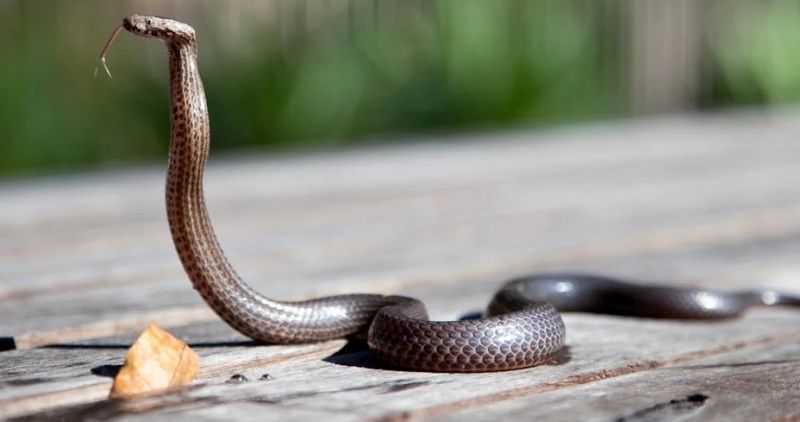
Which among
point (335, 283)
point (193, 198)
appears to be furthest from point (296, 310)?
point (335, 283)

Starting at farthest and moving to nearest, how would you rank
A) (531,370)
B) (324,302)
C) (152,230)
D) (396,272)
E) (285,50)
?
1. (285,50)
2. (152,230)
3. (396,272)
4. (324,302)
5. (531,370)

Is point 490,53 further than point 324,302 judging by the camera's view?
Yes

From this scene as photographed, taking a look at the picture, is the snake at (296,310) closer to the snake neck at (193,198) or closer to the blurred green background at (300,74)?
the snake neck at (193,198)

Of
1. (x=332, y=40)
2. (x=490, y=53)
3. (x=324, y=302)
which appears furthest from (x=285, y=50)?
(x=324, y=302)

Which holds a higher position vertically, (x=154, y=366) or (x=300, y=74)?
(x=300, y=74)

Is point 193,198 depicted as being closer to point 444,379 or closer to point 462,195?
point 444,379

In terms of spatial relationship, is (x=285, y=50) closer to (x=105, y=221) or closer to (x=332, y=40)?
(x=332, y=40)
